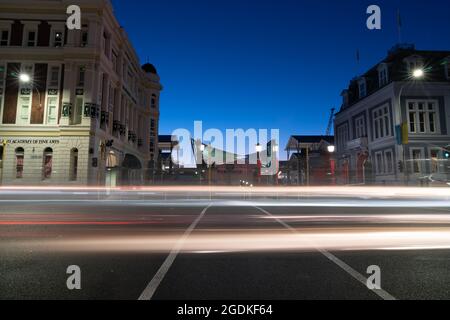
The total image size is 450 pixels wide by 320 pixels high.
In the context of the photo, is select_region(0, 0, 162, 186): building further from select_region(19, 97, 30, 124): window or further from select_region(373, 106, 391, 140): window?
select_region(373, 106, 391, 140): window

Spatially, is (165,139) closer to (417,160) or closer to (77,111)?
(77,111)

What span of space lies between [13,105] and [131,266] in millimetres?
32576

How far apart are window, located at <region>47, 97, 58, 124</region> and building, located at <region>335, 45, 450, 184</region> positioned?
27527mm

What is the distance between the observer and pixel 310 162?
161 feet

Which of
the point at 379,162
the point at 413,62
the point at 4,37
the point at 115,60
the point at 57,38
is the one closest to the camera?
the point at 57,38

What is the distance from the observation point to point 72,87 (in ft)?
100

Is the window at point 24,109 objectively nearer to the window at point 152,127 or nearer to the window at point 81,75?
the window at point 81,75

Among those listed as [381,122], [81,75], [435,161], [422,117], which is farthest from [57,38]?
[435,161]

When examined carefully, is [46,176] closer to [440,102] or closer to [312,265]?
[312,265]

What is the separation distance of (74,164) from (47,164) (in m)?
2.82

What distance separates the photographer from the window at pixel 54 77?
31219 mm

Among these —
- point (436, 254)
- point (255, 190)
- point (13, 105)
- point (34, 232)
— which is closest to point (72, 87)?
point (13, 105)

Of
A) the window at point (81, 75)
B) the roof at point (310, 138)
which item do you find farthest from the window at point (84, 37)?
the roof at point (310, 138)

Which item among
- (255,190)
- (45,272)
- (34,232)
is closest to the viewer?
(45,272)
